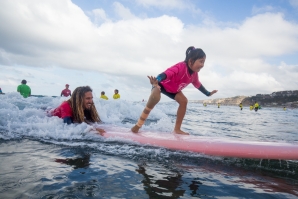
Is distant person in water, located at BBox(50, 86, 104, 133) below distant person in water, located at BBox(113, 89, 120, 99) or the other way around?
below

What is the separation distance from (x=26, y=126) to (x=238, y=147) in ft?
11.2

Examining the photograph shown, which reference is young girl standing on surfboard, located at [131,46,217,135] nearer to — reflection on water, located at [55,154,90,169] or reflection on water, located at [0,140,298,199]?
reflection on water, located at [0,140,298,199]

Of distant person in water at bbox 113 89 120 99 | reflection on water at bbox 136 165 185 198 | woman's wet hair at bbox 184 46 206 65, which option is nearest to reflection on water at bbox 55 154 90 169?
reflection on water at bbox 136 165 185 198

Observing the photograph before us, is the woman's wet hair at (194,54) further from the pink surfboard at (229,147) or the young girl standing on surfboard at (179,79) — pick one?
the pink surfboard at (229,147)

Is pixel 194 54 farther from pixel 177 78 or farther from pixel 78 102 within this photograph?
pixel 78 102

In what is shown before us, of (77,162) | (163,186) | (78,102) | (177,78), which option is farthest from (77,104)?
(163,186)

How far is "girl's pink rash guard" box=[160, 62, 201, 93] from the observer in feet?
13.1

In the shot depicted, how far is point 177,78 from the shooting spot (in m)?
4.11

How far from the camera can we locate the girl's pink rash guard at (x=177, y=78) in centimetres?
400

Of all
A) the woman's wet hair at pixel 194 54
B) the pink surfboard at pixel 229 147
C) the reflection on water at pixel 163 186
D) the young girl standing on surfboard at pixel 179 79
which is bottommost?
the reflection on water at pixel 163 186

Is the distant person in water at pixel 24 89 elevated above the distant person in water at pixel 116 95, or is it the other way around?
the distant person in water at pixel 116 95

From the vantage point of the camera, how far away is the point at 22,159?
238cm

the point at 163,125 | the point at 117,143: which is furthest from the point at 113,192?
the point at 163,125

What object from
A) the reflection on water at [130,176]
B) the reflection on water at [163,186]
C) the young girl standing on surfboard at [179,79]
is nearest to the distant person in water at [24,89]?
the young girl standing on surfboard at [179,79]
